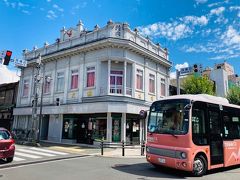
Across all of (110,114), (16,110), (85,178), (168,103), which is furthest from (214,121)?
(16,110)

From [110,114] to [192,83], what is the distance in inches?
565

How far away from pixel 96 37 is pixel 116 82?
4.58 meters

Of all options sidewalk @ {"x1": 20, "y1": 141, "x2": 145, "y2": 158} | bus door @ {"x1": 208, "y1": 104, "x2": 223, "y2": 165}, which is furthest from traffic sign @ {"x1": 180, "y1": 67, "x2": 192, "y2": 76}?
bus door @ {"x1": 208, "y1": 104, "x2": 223, "y2": 165}

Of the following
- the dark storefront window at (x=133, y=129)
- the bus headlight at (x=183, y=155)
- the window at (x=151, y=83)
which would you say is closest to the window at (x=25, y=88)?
the dark storefront window at (x=133, y=129)

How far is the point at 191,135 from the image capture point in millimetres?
8383

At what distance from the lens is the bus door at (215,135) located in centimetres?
920

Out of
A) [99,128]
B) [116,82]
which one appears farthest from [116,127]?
[116,82]

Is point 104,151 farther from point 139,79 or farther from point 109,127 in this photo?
point 139,79

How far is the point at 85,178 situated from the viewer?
310 inches

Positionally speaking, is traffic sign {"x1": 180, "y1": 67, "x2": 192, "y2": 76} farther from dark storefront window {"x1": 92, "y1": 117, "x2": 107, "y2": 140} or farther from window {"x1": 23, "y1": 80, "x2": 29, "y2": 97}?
window {"x1": 23, "y1": 80, "x2": 29, "y2": 97}

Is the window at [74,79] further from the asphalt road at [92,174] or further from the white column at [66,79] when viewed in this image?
the asphalt road at [92,174]

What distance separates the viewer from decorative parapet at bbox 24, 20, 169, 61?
2031 centimetres

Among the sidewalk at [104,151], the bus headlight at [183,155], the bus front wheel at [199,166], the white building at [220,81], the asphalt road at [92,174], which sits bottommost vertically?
the asphalt road at [92,174]

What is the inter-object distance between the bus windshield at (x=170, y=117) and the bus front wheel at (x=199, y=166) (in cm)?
117
